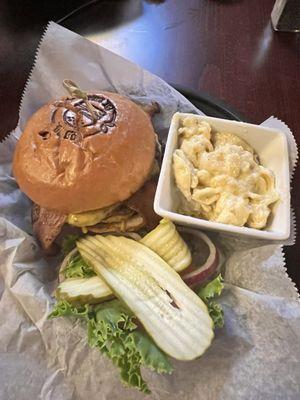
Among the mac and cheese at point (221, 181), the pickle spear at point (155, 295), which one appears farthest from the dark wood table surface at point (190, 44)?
the pickle spear at point (155, 295)

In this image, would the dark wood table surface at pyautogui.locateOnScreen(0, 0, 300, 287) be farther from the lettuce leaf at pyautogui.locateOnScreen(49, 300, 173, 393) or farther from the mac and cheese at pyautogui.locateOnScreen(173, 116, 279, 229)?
the lettuce leaf at pyautogui.locateOnScreen(49, 300, 173, 393)

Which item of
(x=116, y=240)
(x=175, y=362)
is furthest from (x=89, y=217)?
(x=175, y=362)

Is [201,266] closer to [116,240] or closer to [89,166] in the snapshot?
[116,240]

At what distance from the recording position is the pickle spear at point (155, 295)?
3.16 feet

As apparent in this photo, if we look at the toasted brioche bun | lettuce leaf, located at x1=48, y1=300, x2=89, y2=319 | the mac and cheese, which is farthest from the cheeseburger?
lettuce leaf, located at x1=48, y1=300, x2=89, y2=319

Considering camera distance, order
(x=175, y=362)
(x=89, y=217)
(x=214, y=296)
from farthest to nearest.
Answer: (x=89, y=217) → (x=214, y=296) → (x=175, y=362)

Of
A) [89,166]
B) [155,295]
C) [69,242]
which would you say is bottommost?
[69,242]

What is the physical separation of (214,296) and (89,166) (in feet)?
1.51

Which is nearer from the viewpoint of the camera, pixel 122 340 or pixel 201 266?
pixel 122 340

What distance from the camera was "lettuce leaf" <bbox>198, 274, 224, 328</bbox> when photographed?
1017mm

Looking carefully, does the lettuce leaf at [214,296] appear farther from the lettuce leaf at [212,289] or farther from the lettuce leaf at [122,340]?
the lettuce leaf at [122,340]

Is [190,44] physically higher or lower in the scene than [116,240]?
higher

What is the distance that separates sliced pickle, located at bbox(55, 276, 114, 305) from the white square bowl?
0.24 meters

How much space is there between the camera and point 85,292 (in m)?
1.06
